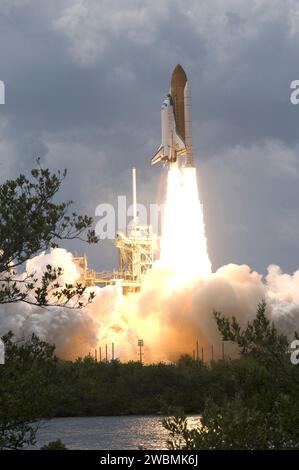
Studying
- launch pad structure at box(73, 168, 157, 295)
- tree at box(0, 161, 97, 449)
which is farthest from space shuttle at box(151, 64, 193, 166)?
tree at box(0, 161, 97, 449)

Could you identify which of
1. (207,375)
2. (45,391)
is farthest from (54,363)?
(207,375)

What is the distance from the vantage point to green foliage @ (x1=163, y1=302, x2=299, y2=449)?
19.9 m

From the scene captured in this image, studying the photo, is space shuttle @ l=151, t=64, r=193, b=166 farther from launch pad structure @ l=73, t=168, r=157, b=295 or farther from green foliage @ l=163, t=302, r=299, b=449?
green foliage @ l=163, t=302, r=299, b=449

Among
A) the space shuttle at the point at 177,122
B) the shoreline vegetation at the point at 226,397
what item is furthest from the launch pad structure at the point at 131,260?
the shoreline vegetation at the point at 226,397

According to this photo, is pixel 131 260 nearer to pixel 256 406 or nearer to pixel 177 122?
pixel 177 122

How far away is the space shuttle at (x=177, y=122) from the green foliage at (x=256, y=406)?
64.7 metres

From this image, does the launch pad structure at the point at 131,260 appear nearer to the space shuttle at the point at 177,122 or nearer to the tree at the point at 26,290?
the space shuttle at the point at 177,122

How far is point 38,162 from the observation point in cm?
2328

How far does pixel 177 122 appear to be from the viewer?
87625mm

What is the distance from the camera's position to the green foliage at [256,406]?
1989 cm

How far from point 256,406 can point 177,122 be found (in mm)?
67826

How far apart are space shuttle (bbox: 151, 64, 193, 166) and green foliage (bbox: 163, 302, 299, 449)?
64681 mm
